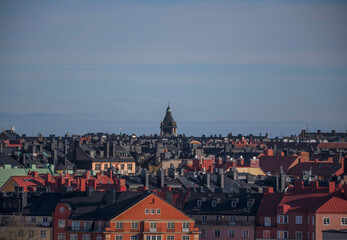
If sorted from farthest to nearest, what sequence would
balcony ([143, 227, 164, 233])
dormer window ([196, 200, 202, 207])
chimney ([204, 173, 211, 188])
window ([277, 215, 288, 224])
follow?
1. chimney ([204, 173, 211, 188])
2. dormer window ([196, 200, 202, 207])
3. window ([277, 215, 288, 224])
4. balcony ([143, 227, 164, 233])

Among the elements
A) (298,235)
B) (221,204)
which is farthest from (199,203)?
(298,235)

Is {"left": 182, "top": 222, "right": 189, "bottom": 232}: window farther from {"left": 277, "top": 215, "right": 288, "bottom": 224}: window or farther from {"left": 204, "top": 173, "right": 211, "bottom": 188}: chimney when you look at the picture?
{"left": 204, "top": 173, "right": 211, "bottom": 188}: chimney

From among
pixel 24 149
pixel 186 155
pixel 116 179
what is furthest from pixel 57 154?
pixel 116 179

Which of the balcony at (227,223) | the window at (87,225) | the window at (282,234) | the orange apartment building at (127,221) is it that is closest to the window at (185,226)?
the orange apartment building at (127,221)

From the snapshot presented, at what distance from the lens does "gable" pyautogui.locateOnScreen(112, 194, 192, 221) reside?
3632 inches

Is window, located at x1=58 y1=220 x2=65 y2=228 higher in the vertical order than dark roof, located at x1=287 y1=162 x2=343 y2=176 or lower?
lower

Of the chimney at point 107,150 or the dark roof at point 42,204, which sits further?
the chimney at point 107,150

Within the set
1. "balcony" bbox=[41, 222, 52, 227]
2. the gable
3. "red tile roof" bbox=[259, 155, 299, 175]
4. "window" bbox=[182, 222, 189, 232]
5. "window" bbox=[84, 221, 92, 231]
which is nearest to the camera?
the gable

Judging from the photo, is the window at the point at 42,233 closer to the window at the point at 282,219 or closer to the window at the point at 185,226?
the window at the point at 185,226

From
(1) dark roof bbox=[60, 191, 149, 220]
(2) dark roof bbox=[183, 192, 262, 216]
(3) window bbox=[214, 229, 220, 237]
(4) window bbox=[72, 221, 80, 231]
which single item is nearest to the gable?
(1) dark roof bbox=[60, 191, 149, 220]

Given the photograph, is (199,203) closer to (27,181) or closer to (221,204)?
(221,204)

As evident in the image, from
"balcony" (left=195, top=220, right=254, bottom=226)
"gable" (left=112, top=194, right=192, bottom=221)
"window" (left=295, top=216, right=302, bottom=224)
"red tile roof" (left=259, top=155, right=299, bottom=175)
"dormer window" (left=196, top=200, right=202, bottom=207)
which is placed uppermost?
"red tile roof" (left=259, top=155, right=299, bottom=175)

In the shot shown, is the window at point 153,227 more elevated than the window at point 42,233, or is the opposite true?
the window at point 153,227

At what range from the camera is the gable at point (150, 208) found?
9225 cm
